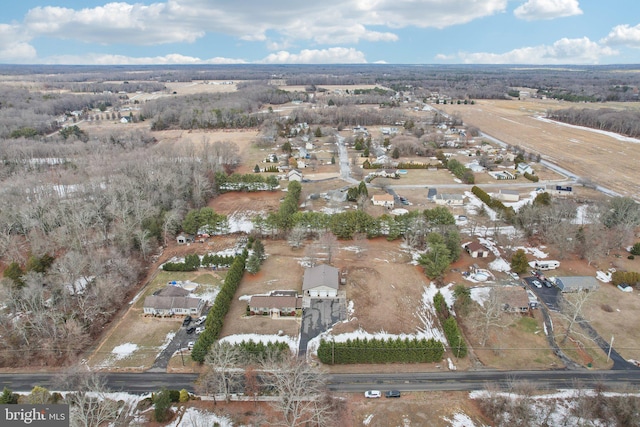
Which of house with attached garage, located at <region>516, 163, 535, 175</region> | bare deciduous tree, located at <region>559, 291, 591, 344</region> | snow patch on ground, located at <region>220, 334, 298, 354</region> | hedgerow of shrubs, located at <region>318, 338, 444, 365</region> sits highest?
house with attached garage, located at <region>516, 163, 535, 175</region>

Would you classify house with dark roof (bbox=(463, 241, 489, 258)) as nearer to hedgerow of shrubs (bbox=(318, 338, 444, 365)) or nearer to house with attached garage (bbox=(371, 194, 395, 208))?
house with attached garage (bbox=(371, 194, 395, 208))

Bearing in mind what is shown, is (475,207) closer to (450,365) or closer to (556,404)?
(450,365)

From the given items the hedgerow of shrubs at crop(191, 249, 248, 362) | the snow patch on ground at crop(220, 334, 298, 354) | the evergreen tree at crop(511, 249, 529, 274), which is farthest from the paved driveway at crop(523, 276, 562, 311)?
the hedgerow of shrubs at crop(191, 249, 248, 362)

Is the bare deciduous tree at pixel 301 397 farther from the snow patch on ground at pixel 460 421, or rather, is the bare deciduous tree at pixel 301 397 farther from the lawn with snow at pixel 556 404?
the lawn with snow at pixel 556 404

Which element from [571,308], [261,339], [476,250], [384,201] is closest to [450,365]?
[571,308]

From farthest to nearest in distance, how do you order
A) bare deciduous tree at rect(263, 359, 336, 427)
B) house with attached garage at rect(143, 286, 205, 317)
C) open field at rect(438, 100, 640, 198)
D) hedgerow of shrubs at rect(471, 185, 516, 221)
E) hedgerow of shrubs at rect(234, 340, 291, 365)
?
open field at rect(438, 100, 640, 198) → hedgerow of shrubs at rect(471, 185, 516, 221) → house with attached garage at rect(143, 286, 205, 317) → hedgerow of shrubs at rect(234, 340, 291, 365) → bare deciduous tree at rect(263, 359, 336, 427)

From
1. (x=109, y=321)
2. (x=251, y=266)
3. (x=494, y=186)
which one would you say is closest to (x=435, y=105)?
(x=494, y=186)
